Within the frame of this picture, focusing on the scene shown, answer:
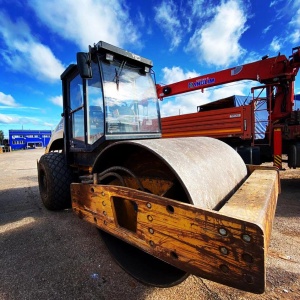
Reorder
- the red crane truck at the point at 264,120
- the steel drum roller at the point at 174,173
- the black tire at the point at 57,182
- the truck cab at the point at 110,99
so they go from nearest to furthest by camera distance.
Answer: the steel drum roller at the point at 174,173 → the truck cab at the point at 110,99 → the black tire at the point at 57,182 → the red crane truck at the point at 264,120

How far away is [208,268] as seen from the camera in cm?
108

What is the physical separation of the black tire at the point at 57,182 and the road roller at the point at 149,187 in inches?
0.6

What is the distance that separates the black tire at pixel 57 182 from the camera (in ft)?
11.4

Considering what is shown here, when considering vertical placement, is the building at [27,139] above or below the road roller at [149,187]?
above

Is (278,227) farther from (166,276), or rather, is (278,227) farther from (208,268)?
(208,268)

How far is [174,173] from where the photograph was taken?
1291 millimetres

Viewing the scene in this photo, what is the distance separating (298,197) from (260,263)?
4469mm

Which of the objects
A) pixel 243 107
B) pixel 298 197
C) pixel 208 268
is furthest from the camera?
pixel 243 107

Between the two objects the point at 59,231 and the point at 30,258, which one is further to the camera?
the point at 59,231

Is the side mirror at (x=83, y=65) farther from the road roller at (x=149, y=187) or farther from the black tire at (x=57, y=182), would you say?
the black tire at (x=57, y=182)

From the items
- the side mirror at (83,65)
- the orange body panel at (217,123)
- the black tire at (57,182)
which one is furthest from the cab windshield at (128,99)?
the orange body panel at (217,123)

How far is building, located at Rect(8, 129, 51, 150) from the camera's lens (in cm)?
3688

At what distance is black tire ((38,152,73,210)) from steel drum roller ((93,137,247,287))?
1690 mm

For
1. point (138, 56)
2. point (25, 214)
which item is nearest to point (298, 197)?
point (138, 56)
